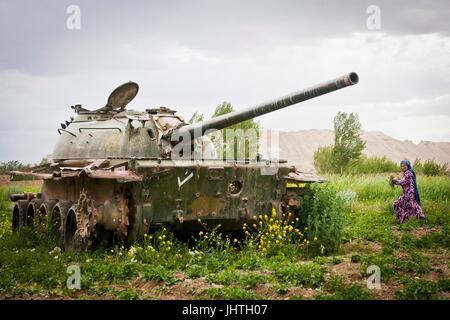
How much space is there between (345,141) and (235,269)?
20.7 m

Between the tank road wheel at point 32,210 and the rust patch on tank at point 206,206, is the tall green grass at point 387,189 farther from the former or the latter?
the tank road wheel at point 32,210

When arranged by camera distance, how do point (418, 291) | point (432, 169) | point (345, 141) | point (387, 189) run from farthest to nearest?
point (345, 141)
point (432, 169)
point (387, 189)
point (418, 291)

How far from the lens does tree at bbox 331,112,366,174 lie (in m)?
28.2

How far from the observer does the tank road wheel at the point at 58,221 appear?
36.3 feet

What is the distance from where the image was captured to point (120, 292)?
294 inches

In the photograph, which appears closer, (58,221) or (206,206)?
(206,206)

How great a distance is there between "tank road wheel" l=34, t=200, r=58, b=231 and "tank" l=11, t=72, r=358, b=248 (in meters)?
0.03

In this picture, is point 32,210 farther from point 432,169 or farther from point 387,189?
point 432,169

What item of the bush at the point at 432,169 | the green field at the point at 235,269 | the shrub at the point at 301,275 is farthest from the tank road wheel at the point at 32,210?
the bush at the point at 432,169

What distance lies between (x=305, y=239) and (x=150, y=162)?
121 inches

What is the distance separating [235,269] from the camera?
9.03 metres

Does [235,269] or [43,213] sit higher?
[43,213]

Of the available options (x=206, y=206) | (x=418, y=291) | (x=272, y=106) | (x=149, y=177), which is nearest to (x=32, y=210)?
(x=149, y=177)
